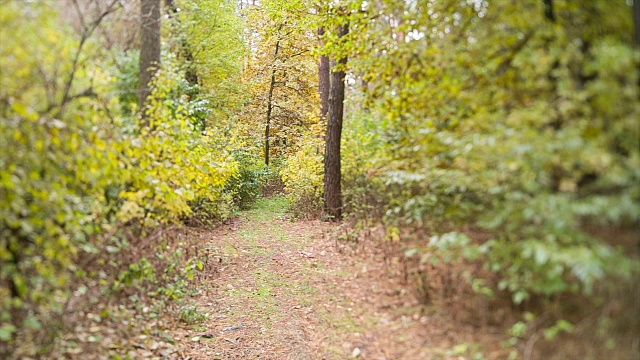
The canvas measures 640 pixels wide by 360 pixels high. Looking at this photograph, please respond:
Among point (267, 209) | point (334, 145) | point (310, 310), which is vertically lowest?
point (310, 310)

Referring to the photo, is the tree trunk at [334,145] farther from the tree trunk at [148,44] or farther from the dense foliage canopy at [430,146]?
the tree trunk at [148,44]

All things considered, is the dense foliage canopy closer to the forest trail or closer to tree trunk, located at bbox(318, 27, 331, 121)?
the forest trail

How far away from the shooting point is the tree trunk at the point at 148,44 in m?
7.02

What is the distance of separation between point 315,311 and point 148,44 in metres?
5.00

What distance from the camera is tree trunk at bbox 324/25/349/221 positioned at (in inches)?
436

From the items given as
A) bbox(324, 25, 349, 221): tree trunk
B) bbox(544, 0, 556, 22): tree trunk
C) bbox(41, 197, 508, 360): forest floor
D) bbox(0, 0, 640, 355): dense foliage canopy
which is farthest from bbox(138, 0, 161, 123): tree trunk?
bbox(544, 0, 556, 22): tree trunk

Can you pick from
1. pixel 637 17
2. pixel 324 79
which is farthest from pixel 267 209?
pixel 637 17

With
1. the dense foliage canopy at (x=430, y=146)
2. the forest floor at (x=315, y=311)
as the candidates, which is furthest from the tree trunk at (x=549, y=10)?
the forest floor at (x=315, y=311)

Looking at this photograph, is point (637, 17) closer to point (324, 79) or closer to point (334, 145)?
point (334, 145)

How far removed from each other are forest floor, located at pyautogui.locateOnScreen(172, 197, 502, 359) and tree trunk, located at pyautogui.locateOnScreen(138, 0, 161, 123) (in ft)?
11.5

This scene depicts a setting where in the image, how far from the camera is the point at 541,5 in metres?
4.43

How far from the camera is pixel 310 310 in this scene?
7.18 metres

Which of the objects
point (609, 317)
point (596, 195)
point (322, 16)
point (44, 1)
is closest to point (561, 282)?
point (609, 317)

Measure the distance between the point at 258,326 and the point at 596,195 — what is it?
17.0ft
